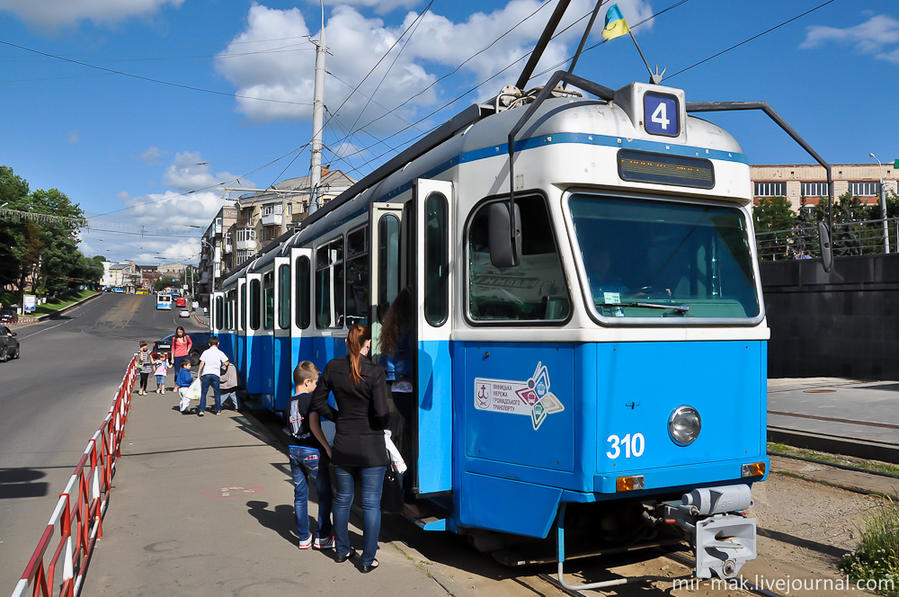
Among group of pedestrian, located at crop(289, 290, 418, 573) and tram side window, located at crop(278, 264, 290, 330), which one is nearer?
group of pedestrian, located at crop(289, 290, 418, 573)

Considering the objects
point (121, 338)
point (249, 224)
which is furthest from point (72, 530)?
point (249, 224)

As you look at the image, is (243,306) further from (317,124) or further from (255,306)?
(317,124)

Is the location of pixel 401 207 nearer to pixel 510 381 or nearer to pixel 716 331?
pixel 510 381

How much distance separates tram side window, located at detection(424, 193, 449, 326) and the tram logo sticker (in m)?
0.63

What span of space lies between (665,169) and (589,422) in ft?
6.32

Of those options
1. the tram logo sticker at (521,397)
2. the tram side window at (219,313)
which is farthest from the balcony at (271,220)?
the tram logo sticker at (521,397)

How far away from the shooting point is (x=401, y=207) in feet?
21.3

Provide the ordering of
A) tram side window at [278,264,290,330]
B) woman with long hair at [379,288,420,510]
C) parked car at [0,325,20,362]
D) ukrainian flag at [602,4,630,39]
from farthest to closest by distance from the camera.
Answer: parked car at [0,325,20,362] → tram side window at [278,264,290,330] → ukrainian flag at [602,4,630,39] → woman with long hair at [379,288,420,510]

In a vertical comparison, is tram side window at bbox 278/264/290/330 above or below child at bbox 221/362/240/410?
above

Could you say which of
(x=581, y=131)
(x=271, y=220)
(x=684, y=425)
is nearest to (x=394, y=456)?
(x=684, y=425)

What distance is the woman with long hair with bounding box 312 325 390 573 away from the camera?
5.78 metres

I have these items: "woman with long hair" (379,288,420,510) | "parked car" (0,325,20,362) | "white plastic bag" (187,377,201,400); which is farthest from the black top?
"parked car" (0,325,20,362)

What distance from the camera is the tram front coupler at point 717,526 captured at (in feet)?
16.1

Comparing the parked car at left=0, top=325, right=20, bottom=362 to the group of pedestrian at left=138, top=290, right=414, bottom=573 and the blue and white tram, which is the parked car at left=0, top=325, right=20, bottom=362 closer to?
the group of pedestrian at left=138, top=290, right=414, bottom=573
